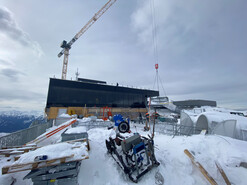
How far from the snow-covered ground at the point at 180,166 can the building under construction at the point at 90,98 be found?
67.1ft

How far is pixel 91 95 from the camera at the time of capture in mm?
26875

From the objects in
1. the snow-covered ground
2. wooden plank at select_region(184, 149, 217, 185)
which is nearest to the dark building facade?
the snow-covered ground

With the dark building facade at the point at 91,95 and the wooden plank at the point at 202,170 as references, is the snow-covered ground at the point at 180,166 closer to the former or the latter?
the wooden plank at the point at 202,170

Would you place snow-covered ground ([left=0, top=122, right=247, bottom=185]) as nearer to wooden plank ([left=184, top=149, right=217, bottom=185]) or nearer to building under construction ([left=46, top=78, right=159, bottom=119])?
wooden plank ([left=184, top=149, right=217, bottom=185])

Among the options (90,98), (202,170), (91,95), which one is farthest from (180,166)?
(91,95)

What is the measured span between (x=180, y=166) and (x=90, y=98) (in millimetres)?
24827

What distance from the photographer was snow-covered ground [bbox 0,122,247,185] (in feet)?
12.8

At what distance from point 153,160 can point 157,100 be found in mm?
31599

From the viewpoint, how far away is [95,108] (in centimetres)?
2598

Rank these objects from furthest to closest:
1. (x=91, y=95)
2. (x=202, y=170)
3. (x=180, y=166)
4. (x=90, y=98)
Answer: (x=91, y=95)
(x=90, y=98)
(x=180, y=166)
(x=202, y=170)

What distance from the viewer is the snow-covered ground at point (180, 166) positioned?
3.91 m

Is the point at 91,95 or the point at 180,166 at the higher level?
the point at 91,95

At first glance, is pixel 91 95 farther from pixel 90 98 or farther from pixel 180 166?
pixel 180 166

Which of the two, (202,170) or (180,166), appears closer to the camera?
(202,170)
